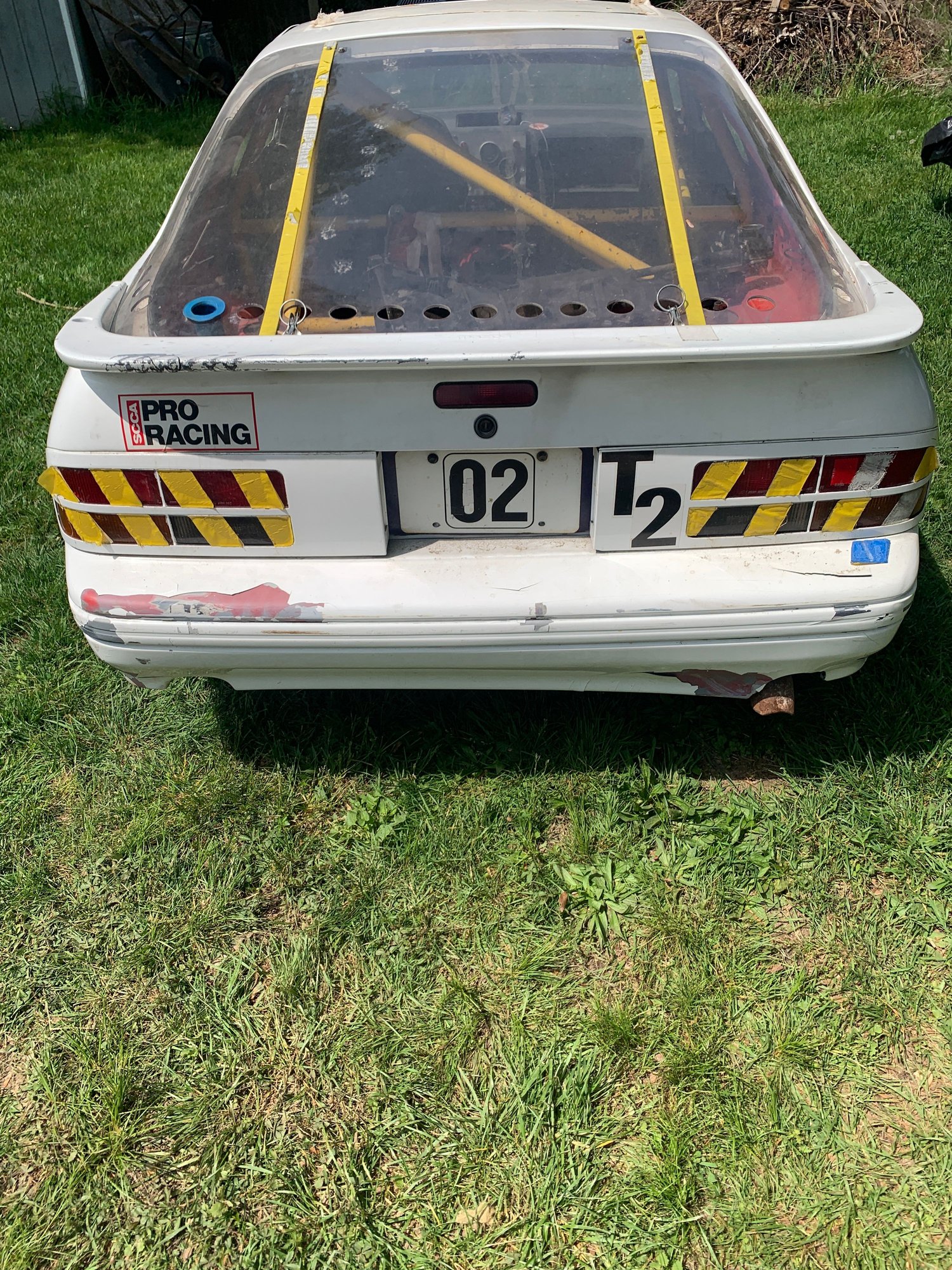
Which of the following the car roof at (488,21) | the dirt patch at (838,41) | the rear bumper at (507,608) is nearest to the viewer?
the rear bumper at (507,608)

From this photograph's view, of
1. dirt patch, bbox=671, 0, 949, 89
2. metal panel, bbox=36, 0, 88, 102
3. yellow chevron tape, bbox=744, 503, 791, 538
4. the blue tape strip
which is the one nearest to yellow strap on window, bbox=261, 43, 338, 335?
yellow chevron tape, bbox=744, 503, 791, 538

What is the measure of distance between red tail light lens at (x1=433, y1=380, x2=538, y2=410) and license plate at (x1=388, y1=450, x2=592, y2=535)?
0.11 metres

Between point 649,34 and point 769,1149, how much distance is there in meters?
2.89

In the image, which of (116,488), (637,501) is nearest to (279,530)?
(116,488)

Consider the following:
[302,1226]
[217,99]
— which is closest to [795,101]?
[217,99]

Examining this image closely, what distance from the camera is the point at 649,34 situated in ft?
9.41

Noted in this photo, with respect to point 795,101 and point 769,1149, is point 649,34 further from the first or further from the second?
point 795,101

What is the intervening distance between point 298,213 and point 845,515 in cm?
153

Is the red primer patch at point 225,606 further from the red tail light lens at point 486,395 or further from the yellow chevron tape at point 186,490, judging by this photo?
the red tail light lens at point 486,395

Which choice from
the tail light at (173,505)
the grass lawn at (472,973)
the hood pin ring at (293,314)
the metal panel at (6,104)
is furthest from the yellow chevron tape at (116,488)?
the metal panel at (6,104)

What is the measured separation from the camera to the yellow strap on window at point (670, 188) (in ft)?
7.47

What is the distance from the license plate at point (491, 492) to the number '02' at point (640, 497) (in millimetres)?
75

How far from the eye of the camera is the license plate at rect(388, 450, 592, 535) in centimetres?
218

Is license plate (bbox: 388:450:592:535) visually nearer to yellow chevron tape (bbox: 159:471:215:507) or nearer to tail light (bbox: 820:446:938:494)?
yellow chevron tape (bbox: 159:471:215:507)
